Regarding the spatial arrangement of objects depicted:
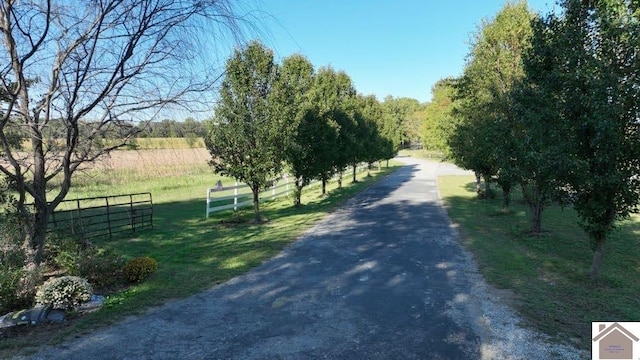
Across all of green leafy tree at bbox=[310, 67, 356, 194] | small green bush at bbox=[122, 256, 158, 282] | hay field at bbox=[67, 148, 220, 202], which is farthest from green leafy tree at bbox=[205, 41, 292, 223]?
hay field at bbox=[67, 148, 220, 202]

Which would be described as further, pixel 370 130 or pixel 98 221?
pixel 370 130

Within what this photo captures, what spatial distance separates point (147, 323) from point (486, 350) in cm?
425

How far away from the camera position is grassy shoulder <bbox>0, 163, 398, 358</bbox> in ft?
17.7

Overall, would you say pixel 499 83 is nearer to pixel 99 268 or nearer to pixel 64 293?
pixel 99 268

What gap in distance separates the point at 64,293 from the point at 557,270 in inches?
343

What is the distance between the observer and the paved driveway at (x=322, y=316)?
15.1 feet

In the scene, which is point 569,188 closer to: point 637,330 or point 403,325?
point 637,330

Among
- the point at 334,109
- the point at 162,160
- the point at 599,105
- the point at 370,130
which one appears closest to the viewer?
the point at 162,160

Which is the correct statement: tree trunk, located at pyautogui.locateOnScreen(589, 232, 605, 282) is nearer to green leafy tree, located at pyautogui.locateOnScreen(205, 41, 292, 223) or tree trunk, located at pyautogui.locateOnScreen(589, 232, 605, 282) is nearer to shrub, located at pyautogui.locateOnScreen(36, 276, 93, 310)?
shrub, located at pyautogui.locateOnScreen(36, 276, 93, 310)

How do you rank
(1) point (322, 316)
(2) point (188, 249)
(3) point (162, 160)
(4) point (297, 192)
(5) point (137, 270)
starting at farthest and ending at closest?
(4) point (297, 192)
(2) point (188, 249)
(5) point (137, 270)
(1) point (322, 316)
(3) point (162, 160)

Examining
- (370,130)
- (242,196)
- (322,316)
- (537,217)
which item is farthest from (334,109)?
(322,316)

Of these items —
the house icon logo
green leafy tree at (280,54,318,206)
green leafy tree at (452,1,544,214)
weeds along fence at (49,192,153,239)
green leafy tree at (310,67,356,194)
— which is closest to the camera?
the house icon logo

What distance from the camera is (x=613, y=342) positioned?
15.5 feet

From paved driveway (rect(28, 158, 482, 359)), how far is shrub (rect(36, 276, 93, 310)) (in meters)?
1.01
